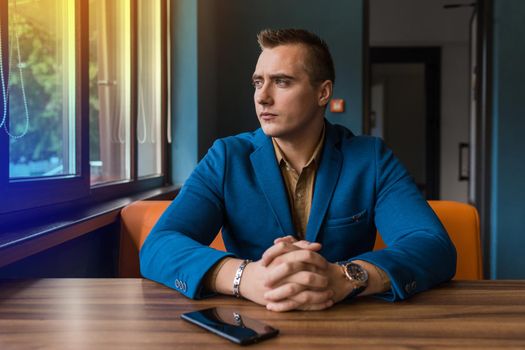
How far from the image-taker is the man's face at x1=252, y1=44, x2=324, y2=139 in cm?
140

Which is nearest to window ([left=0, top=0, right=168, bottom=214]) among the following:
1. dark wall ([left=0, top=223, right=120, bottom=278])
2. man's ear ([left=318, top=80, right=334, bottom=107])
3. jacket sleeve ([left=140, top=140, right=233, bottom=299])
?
dark wall ([left=0, top=223, right=120, bottom=278])

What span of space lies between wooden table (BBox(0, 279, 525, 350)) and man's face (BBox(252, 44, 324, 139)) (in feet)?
1.92

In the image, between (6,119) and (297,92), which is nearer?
(6,119)

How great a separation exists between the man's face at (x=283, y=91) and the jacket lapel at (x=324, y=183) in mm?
104

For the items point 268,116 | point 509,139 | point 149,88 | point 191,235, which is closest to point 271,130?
point 268,116

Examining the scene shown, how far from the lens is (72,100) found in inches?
71.7

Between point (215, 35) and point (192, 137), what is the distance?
955mm

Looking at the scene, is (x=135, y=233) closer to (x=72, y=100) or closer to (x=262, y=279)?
(x=72, y=100)

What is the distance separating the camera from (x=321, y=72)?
1.50 meters

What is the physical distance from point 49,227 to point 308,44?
2.76 ft

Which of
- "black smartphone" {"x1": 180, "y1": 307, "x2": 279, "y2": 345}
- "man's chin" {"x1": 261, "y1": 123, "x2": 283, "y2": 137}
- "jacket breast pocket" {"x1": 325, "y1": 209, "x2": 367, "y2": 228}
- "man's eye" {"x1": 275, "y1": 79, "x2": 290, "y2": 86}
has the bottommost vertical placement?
"black smartphone" {"x1": 180, "y1": 307, "x2": 279, "y2": 345}

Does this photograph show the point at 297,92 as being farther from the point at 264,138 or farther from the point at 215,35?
the point at 215,35

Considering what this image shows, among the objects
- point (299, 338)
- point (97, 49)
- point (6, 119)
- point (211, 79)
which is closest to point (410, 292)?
point (299, 338)

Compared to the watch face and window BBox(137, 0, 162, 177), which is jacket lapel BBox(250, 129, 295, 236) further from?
window BBox(137, 0, 162, 177)
